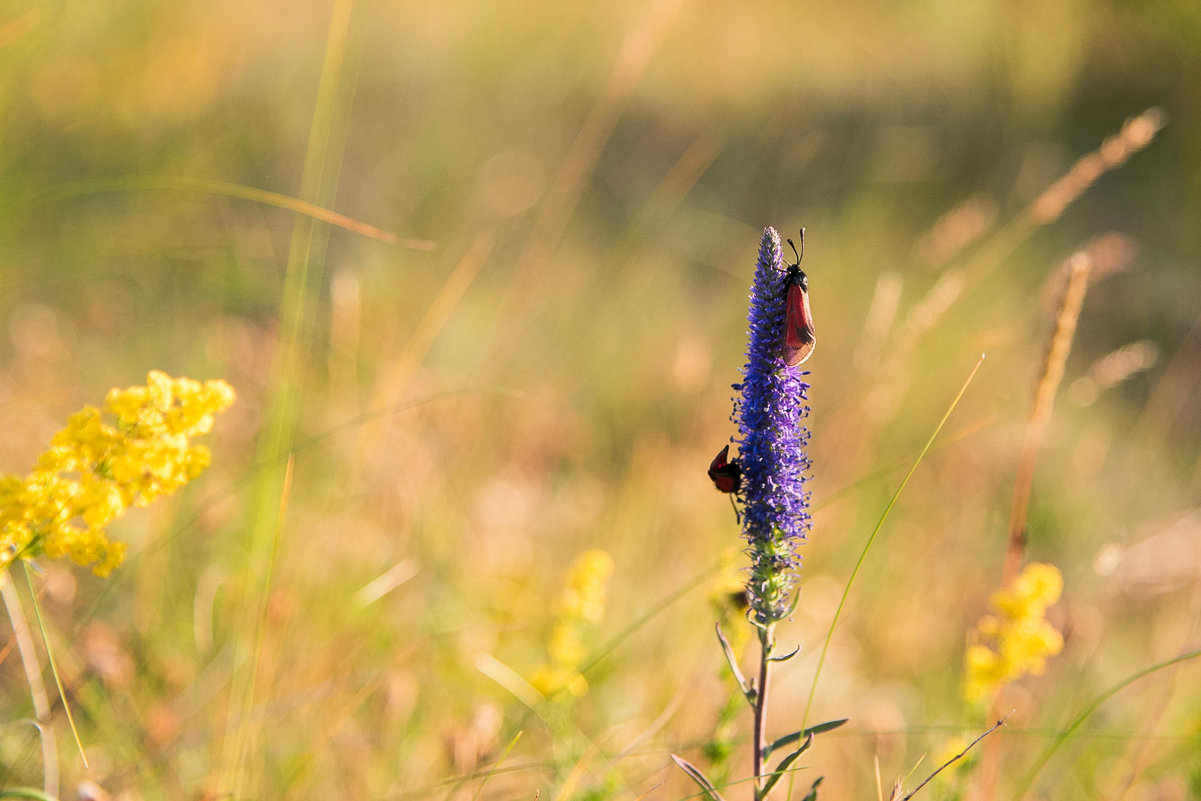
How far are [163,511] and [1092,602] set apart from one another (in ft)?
11.3

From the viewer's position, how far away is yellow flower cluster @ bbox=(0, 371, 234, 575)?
4.30ft

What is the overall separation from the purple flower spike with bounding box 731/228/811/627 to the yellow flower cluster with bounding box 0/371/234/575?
833 mm

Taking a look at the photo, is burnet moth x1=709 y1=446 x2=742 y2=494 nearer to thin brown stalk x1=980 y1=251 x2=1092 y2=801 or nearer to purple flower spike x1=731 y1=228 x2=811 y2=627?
purple flower spike x1=731 y1=228 x2=811 y2=627

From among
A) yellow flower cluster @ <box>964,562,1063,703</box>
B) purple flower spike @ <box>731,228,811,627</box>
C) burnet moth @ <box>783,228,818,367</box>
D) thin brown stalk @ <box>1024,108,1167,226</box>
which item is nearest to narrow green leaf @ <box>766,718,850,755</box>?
purple flower spike @ <box>731,228,811,627</box>

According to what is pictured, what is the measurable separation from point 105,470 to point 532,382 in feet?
9.26

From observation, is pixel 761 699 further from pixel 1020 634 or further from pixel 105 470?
pixel 105 470

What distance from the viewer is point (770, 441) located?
4.36 ft

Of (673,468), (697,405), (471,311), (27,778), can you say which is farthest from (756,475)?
(471,311)

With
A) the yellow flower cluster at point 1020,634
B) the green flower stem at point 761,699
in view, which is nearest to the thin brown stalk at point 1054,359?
the yellow flower cluster at point 1020,634

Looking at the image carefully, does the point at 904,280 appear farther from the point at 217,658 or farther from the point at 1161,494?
the point at 217,658

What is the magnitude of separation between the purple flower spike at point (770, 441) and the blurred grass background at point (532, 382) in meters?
0.45

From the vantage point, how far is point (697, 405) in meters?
4.12

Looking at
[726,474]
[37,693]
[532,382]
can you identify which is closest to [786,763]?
[726,474]

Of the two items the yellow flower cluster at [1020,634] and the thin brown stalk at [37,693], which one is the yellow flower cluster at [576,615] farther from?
the thin brown stalk at [37,693]
